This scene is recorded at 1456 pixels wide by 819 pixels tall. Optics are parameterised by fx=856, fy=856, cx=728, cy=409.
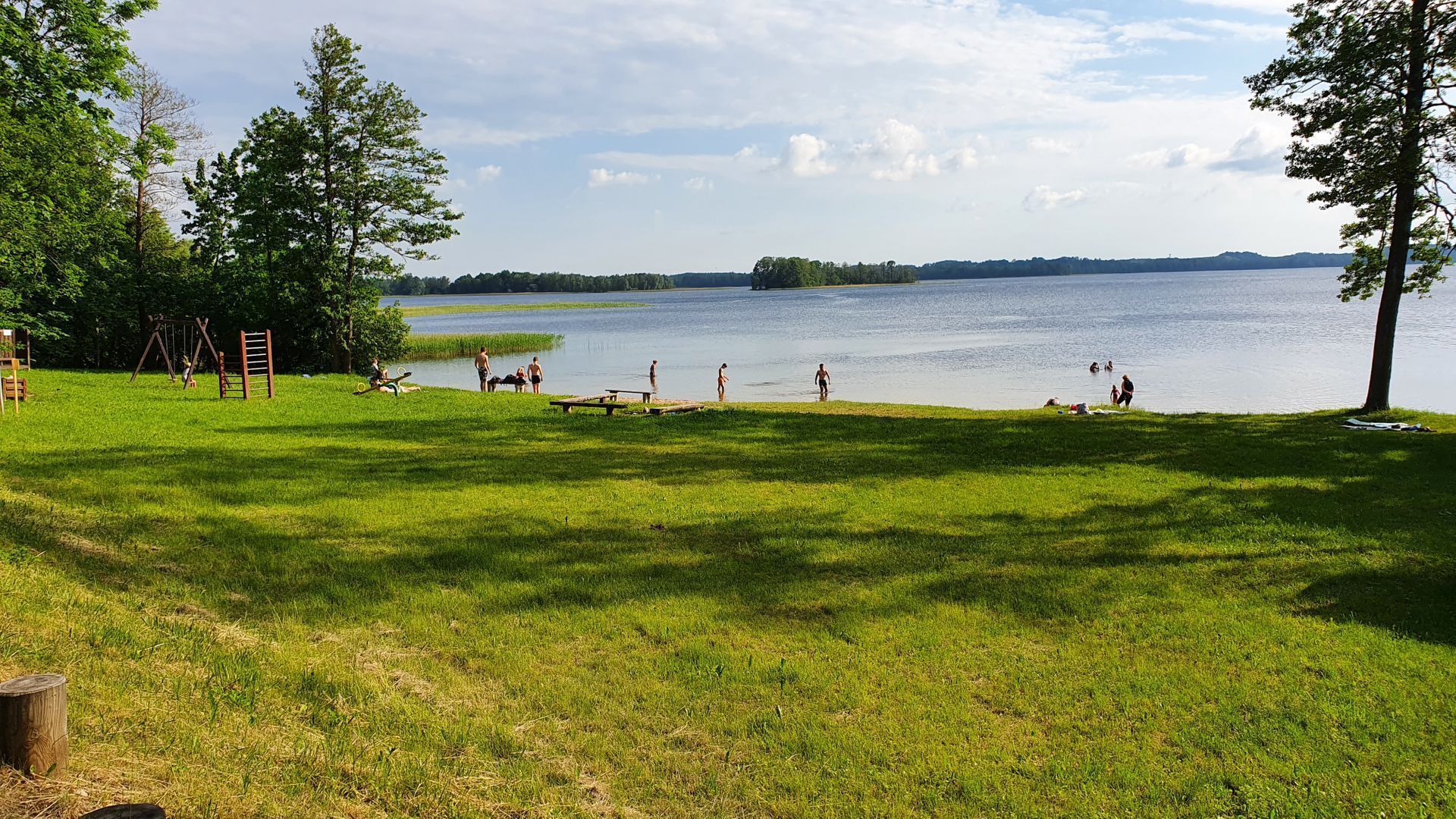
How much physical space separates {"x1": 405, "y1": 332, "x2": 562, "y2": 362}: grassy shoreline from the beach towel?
4392 cm

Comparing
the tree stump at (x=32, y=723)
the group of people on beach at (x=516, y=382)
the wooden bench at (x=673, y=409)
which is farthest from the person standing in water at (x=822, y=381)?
the tree stump at (x=32, y=723)

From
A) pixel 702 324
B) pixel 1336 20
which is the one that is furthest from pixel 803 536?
pixel 702 324

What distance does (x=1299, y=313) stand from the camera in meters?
74.1

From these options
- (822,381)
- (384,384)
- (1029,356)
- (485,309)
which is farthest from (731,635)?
(485,309)

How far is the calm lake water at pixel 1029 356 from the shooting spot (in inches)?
1310

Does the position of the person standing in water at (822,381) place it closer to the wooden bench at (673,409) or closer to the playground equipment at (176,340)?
the wooden bench at (673,409)

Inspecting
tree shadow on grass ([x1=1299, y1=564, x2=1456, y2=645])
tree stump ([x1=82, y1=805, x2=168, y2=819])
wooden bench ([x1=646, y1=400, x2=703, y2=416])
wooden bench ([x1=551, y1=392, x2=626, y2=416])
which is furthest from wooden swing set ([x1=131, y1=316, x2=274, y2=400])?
tree shadow on grass ([x1=1299, y1=564, x2=1456, y2=645])

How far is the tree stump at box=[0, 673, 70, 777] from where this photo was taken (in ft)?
11.3

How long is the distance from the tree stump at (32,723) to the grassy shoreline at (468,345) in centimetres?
4750

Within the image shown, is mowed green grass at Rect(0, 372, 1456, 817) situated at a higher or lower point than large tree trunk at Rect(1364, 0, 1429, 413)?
lower

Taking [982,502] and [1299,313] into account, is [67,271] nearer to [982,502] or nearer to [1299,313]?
[982,502]

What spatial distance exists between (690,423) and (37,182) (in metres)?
15.4

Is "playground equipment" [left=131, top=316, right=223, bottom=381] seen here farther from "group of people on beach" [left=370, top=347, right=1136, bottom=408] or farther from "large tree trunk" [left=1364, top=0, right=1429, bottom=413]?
"large tree trunk" [left=1364, top=0, right=1429, bottom=413]

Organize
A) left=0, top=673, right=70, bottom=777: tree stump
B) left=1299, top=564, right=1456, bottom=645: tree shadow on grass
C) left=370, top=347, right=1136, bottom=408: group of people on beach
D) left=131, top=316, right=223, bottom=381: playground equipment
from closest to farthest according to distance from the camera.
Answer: left=0, top=673, right=70, bottom=777: tree stump < left=1299, top=564, right=1456, bottom=645: tree shadow on grass < left=370, top=347, right=1136, bottom=408: group of people on beach < left=131, top=316, right=223, bottom=381: playground equipment
